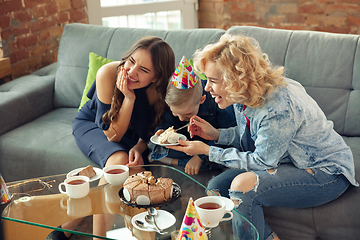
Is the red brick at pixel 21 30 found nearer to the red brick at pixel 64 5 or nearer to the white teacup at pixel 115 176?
the red brick at pixel 64 5

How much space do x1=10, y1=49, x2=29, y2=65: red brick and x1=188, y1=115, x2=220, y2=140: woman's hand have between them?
1.70 meters

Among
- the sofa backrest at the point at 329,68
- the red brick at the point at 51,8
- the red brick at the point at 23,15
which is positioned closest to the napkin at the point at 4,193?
the sofa backrest at the point at 329,68

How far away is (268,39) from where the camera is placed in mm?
2016

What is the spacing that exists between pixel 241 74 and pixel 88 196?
0.69m

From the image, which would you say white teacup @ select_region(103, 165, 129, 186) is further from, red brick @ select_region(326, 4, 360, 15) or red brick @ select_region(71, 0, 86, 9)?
red brick @ select_region(326, 4, 360, 15)

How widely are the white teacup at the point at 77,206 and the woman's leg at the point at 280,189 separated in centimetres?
54

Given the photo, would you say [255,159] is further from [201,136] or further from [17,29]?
[17,29]

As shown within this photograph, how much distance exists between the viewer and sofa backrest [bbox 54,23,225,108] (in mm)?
2235

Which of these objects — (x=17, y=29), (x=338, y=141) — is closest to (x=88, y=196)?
(x=338, y=141)

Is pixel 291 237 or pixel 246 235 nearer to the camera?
pixel 246 235

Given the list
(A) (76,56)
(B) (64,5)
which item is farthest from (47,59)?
(A) (76,56)

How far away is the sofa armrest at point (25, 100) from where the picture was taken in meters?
2.12

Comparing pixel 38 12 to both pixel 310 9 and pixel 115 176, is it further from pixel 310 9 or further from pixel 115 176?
pixel 310 9

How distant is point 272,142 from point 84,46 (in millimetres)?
1548
